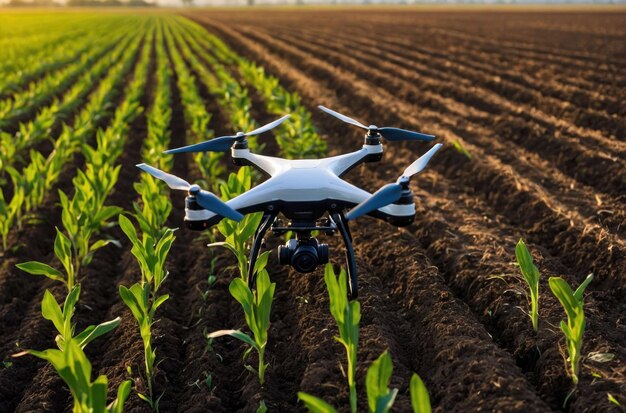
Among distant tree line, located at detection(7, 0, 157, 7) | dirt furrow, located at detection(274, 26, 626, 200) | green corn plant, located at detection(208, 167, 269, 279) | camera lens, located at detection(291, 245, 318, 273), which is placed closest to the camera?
camera lens, located at detection(291, 245, 318, 273)

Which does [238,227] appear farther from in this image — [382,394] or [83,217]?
[382,394]

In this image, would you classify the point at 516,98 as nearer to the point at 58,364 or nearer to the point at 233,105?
the point at 233,105

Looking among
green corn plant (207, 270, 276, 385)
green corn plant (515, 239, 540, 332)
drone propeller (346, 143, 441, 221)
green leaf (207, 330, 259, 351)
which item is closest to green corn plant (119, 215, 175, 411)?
green corn plant (207, 270, 276, 385)

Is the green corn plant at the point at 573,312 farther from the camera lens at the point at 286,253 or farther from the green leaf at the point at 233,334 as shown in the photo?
the green leaf at the point at 233,334

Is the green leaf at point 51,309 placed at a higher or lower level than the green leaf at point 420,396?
lower

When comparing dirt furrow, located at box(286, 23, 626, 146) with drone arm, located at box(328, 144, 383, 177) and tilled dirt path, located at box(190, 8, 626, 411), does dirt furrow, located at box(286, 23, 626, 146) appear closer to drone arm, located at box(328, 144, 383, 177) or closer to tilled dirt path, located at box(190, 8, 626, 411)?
tilled dirt path, located at box(190, 8, 626, 411)

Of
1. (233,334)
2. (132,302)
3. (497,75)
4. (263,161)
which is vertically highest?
(263,161)

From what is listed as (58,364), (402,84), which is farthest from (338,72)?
(58,364)

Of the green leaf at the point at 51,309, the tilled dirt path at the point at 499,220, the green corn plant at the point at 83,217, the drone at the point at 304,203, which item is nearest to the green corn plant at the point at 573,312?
the tilled dirt path at the point at 499,220

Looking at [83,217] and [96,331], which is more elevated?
[96,331]

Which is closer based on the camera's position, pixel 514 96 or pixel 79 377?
pixel 79 377

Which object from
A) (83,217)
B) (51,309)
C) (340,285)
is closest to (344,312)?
(340,285)

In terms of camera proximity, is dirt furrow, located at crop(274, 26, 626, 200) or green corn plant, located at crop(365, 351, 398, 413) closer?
green corn plant, located at crop(365, 351, 398, 413)
